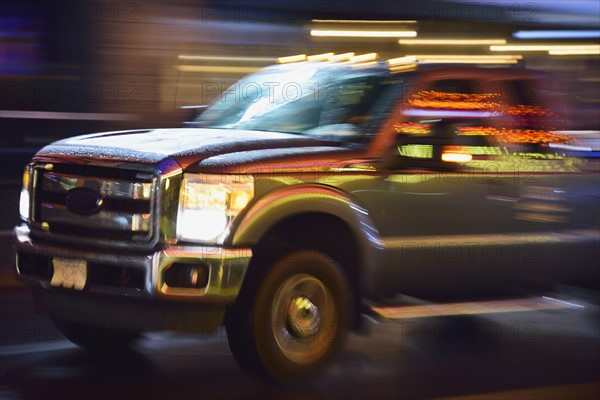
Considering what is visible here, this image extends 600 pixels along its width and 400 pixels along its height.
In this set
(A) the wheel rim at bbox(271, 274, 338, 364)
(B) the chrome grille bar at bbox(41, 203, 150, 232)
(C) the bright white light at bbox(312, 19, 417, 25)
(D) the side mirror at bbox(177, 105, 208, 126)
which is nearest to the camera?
(B) the chrome grille bar at bbox(41, 203, 150, 232)

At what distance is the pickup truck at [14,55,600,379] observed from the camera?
212 inches

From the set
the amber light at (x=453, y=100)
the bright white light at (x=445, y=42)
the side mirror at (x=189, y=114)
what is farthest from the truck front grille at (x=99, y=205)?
the bright white light at (x=445, y=42)

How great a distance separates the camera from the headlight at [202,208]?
5371 mm

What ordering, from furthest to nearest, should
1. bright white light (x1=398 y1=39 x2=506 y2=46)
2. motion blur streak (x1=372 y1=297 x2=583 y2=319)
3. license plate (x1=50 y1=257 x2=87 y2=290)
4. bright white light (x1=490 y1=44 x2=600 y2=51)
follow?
bright white light (x1=490 y1=44 x2=600 y2=51), bright white light (x1=398 y1=39 x2=506 y2=46), motion blur streak (x1=372 y1=297 x2=583 y2=319), license plate (x1=50 y1=257 x2=87 y2=290)

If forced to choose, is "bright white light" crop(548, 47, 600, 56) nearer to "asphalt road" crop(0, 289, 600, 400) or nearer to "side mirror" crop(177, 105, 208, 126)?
"asphalt road" crop(0, 289, 600, 400)

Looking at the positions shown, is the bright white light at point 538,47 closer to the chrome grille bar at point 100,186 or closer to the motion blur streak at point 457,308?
the motion blur streak at point 457,308

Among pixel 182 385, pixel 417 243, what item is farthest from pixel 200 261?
pixel 417 243

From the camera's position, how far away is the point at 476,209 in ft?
21.0

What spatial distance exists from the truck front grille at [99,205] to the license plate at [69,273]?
0.12 m

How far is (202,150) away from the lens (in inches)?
217

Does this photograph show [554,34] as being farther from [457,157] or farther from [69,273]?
[69,273]

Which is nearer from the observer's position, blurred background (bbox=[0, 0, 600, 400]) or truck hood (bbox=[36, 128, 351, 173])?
truck hood (bbox=[36, 128, 351, 173])

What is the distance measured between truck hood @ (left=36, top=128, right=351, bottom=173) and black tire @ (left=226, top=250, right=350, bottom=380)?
55 centimetres

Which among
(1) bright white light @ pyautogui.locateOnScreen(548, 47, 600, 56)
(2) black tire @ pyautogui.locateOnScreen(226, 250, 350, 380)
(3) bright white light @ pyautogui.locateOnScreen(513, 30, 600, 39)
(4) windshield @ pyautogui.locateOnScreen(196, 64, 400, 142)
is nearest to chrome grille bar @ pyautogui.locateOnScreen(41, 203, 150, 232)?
(2) black tire @ pyautogui.locateOnScreen(226, 250, 350, 380)
